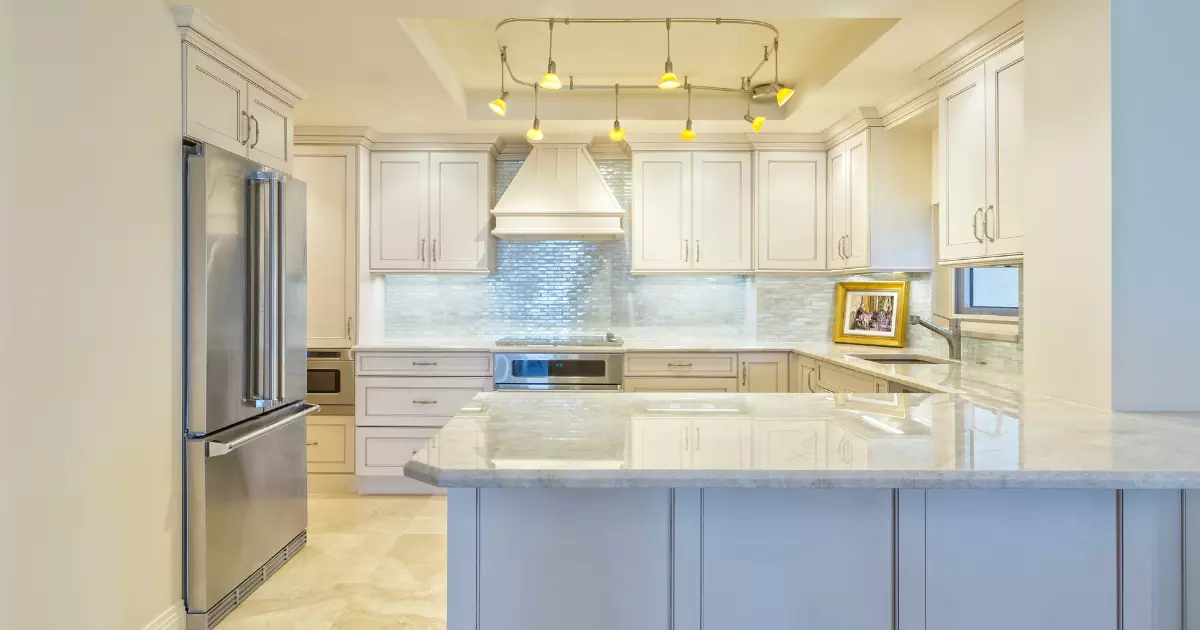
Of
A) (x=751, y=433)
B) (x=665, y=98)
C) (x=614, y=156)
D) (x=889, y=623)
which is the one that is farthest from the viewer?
(x=614, y=156)

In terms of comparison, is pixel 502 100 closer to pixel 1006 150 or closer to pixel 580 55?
pixel 580 55

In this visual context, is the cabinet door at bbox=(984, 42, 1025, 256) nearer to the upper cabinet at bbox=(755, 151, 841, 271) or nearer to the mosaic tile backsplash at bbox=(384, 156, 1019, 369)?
the upper cabinet at bbox=(755, 151, 841, 271)

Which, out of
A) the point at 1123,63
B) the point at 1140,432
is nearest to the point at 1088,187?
the point at 1123,63

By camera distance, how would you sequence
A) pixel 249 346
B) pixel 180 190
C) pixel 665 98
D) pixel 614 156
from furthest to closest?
1. pixel 614 156
2. pixel 665 98
3. pixel 249 346
4. pixel 180 190

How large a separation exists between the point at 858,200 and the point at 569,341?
205cm

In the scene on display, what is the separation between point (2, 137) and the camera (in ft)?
5.44

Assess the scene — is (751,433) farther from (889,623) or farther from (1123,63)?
(1123,63)

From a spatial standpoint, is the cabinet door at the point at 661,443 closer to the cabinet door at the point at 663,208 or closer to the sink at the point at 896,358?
the sink at the point at 896,358

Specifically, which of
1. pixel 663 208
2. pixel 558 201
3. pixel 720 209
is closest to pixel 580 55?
pixel 558 201

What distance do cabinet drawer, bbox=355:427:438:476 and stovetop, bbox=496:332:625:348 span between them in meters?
0.82

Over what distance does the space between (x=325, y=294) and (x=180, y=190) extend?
69.3 inches

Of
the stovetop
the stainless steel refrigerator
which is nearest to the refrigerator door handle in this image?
the stainless steel refrigerator

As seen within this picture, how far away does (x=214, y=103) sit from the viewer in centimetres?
260

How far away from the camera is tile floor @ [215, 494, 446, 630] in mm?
2498
